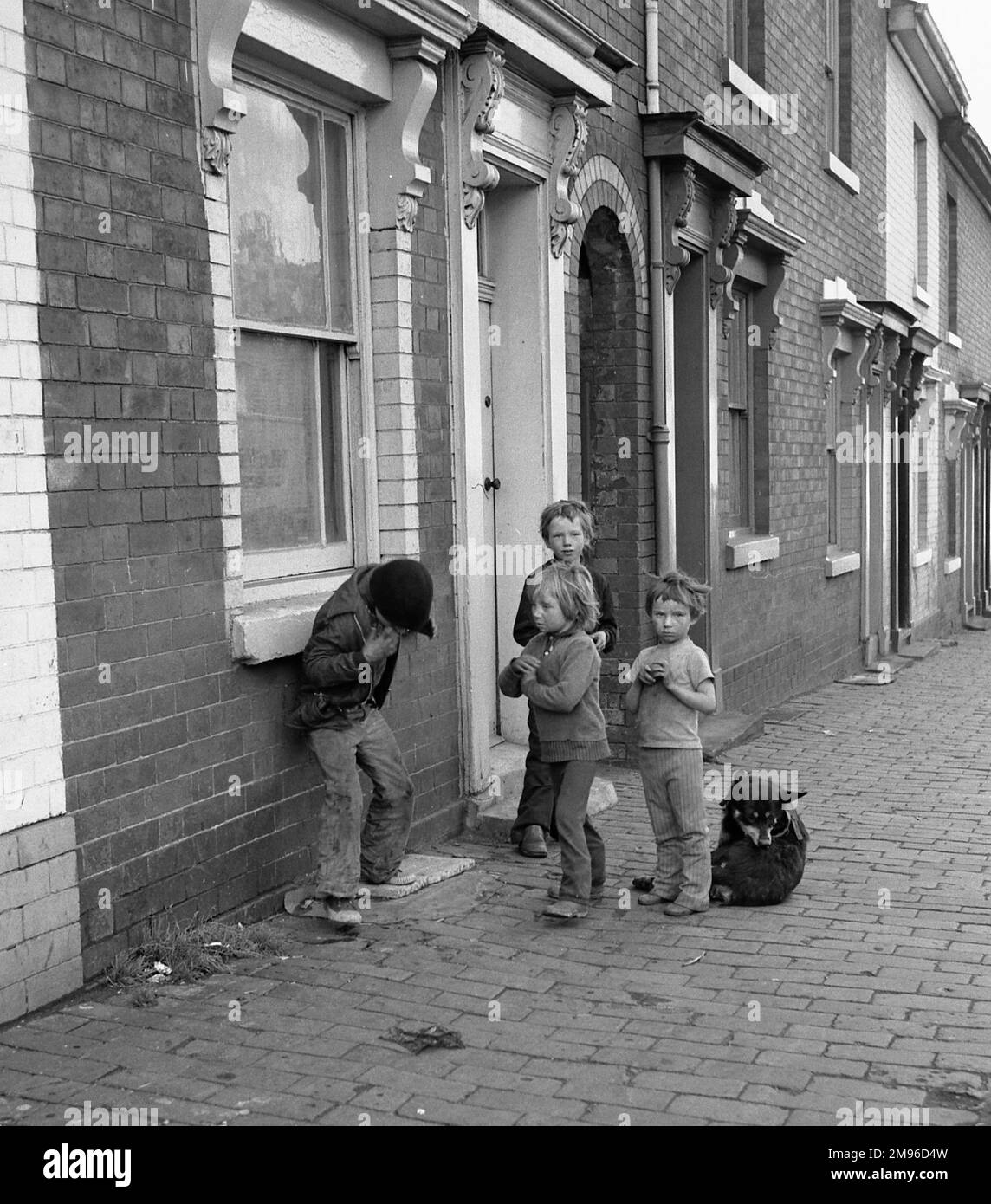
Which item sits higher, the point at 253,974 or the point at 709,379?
the point at 709,379

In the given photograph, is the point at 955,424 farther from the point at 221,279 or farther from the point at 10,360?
the point at 10,360

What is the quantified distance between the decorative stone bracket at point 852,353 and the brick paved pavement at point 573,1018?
8841mm

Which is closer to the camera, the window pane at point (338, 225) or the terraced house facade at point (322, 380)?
the terraced house facade at point (322, 380)

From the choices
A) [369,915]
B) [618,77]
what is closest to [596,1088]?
[369,915]

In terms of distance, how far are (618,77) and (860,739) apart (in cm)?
518

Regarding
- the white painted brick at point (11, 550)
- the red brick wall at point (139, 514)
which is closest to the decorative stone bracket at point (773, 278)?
the red brick wall at point (139, 514)

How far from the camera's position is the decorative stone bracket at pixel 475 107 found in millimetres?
7289

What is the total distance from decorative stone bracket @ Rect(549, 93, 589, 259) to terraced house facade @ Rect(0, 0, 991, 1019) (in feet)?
0.05

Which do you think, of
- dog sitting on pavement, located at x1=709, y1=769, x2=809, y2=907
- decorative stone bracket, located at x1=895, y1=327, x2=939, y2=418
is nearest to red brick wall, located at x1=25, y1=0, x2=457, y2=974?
dog sitting on pavement, located at x1=709, y1=769, x2=809, y2=907

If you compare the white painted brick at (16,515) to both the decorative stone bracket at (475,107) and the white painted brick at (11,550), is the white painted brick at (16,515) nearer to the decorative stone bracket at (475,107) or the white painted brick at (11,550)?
the white painted brick at (11,550)

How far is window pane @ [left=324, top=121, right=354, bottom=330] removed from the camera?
6.66m

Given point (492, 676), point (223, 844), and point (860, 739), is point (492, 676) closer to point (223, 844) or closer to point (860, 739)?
point (223, 844)

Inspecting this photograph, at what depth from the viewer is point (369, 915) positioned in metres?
5.95
